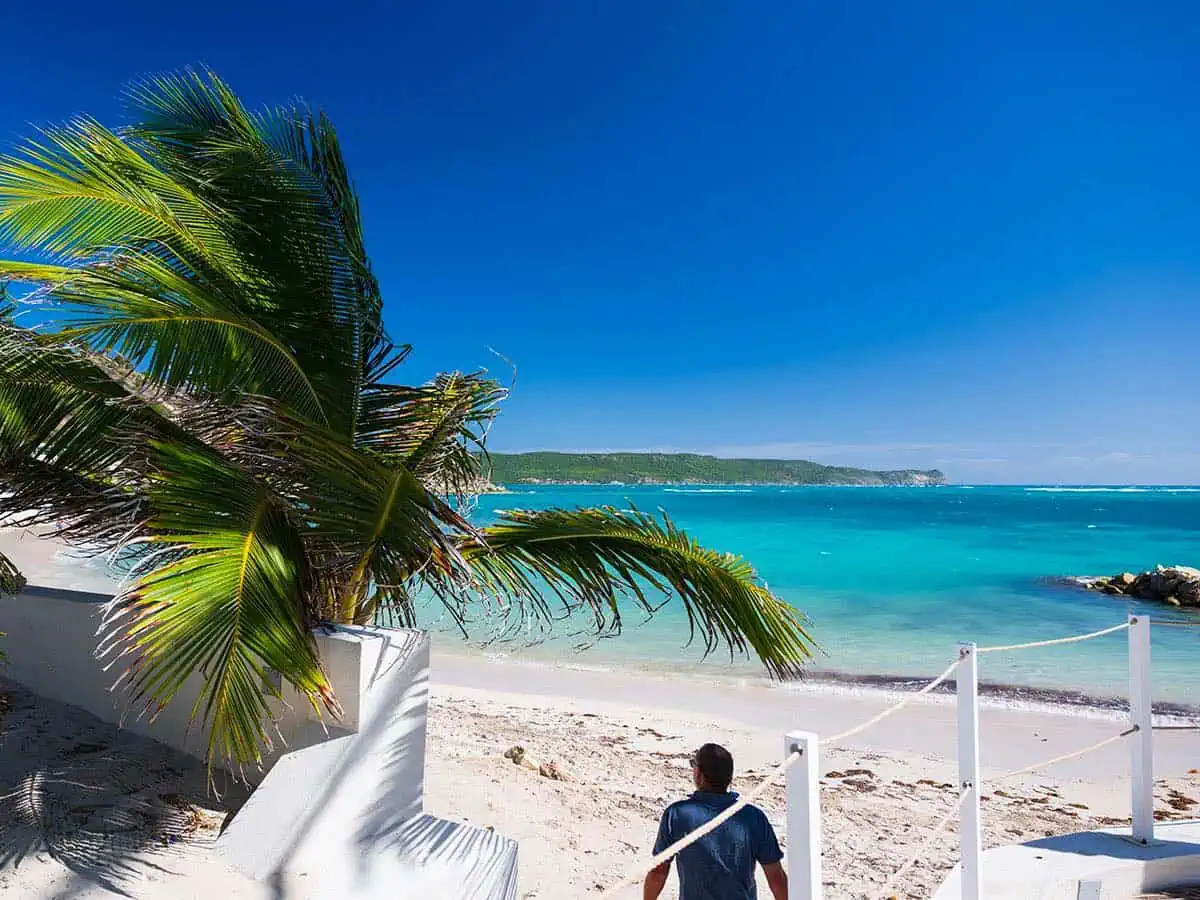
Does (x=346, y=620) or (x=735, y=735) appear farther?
(x=735, y=735)

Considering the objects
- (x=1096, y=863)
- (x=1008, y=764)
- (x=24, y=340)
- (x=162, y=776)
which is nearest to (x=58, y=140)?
(x=24, y=340)

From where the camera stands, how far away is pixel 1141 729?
3830 mm

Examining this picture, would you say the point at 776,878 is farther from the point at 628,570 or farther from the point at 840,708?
the point at 840,708

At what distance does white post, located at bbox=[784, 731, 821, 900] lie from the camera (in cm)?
179

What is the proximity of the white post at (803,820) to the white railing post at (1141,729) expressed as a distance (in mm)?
2778

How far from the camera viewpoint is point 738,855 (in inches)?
107

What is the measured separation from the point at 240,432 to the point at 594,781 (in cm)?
409

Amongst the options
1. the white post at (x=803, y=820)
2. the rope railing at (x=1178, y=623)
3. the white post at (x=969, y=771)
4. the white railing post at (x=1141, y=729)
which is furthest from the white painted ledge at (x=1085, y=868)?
the rope railing at (x=1178, y=623)

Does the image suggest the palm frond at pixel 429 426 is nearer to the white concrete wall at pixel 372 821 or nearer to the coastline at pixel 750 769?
the white concrete wall at pixel 372 821

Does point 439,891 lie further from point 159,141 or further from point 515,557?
point 159,141

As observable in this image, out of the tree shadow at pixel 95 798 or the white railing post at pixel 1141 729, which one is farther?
the white railing post at pixel 1141 729

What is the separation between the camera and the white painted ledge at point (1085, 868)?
138 inches

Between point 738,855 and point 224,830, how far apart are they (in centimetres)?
212

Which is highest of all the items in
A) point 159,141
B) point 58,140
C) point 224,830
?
point 159,141
